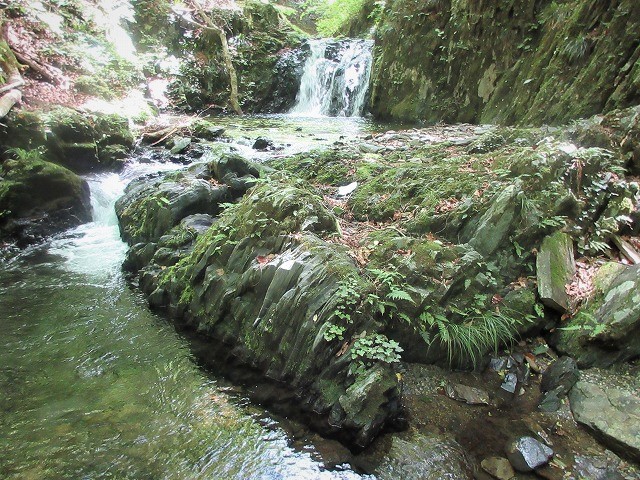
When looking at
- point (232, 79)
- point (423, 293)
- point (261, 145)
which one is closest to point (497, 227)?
point (423, 293)

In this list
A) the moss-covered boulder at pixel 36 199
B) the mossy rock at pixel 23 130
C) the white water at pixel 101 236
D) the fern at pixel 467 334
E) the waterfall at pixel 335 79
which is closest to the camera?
→ the fern at pixel 467 334

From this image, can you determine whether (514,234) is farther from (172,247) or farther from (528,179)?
(172,247)

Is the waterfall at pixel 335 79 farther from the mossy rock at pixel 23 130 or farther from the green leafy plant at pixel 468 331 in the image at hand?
the green leafy plant at pixel 468 331

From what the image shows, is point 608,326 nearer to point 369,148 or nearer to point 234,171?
point 369,148

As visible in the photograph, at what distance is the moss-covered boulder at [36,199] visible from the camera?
25.0ft

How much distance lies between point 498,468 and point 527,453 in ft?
0.88

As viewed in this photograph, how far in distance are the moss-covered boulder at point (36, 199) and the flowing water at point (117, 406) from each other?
2.30m

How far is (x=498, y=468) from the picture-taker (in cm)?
313

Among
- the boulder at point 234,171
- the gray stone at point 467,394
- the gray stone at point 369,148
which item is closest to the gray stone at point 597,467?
the gray stone at point 467,394

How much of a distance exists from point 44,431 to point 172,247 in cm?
320

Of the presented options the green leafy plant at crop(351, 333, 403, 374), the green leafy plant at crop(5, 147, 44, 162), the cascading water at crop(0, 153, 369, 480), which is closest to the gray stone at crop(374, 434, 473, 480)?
the cascading water at crop(0, 153, 369, 480)

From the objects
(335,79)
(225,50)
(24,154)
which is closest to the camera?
(24,154)

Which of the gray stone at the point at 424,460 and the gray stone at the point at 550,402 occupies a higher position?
the gray stone at the point at 550,402

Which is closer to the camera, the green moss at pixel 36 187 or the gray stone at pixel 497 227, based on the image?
the gray stone at pixel 497 227
